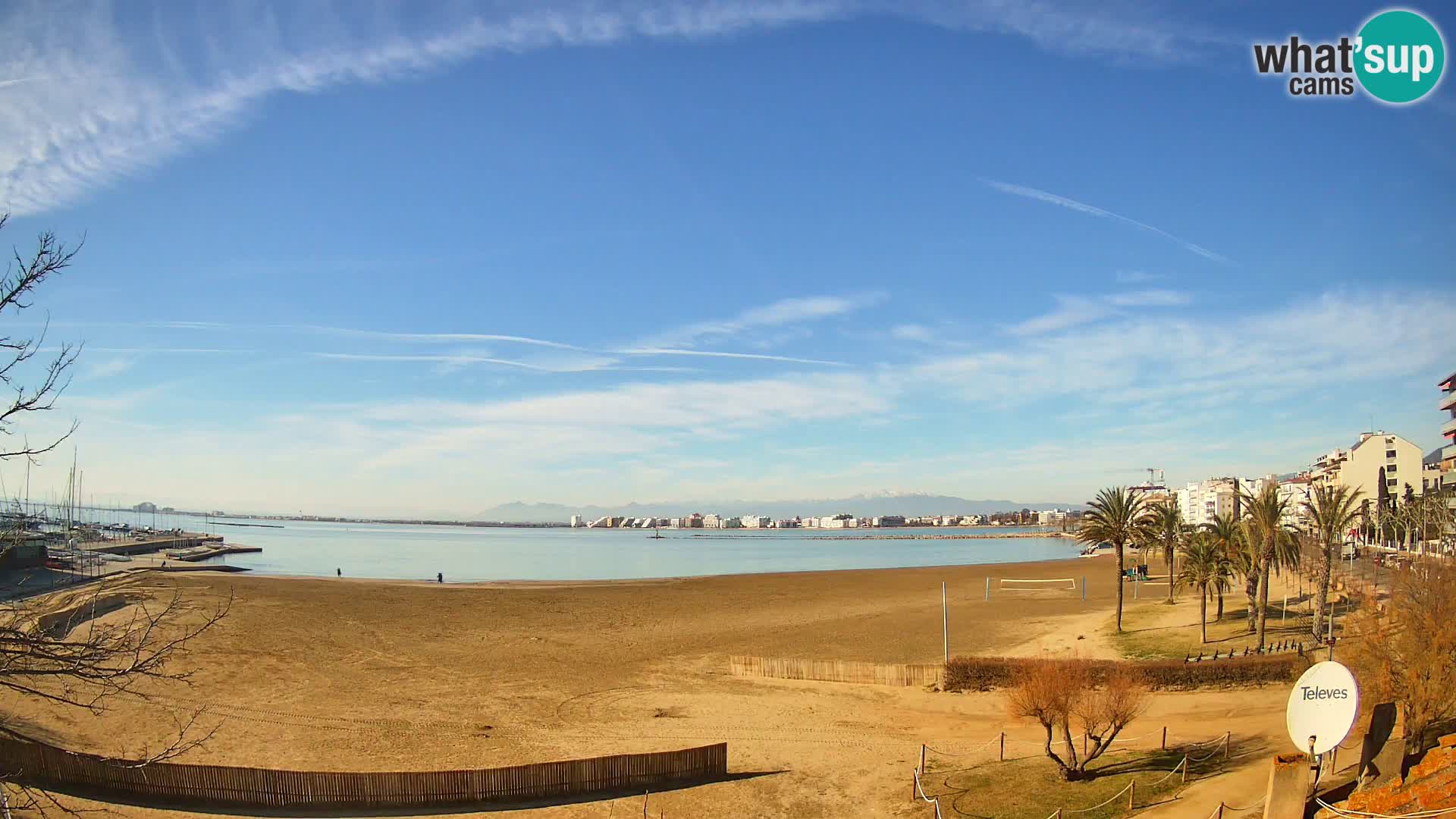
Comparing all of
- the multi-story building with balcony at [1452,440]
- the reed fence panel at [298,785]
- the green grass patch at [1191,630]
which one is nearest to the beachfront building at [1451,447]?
the multi-story building with balcony at [1452,440]

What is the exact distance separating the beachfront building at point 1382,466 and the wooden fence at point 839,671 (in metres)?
94.0

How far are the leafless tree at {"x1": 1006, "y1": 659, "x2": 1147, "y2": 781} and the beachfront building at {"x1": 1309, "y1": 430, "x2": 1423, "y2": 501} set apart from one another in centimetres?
9947

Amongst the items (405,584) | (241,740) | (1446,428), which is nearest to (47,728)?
(241,740)

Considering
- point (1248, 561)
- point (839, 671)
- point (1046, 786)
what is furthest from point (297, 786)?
point (1248, 561)

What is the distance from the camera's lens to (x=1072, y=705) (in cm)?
2222

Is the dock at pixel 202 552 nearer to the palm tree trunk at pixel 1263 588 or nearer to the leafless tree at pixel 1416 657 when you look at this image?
the palm tree trunk at pixel 1263 588

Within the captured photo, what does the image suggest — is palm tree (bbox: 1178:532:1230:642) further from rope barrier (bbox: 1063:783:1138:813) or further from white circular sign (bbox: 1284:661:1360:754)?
white circular sign (bbox: 1284:661:1360:754)

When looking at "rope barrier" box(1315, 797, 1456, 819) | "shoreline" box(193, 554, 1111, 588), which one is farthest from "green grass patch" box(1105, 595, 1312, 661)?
"shoreline" box(193, 554, 1111, 588)

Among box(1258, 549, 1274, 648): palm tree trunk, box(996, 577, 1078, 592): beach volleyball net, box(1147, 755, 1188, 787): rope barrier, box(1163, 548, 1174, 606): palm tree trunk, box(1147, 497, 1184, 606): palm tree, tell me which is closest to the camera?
box(1147, 755, 1188, 787): rope barrier

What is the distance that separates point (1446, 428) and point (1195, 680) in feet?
229

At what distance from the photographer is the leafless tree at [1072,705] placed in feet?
70.9

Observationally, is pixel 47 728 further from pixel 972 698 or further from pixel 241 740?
pixel 972 698

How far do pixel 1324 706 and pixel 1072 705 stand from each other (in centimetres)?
787

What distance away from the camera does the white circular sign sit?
1467cm
